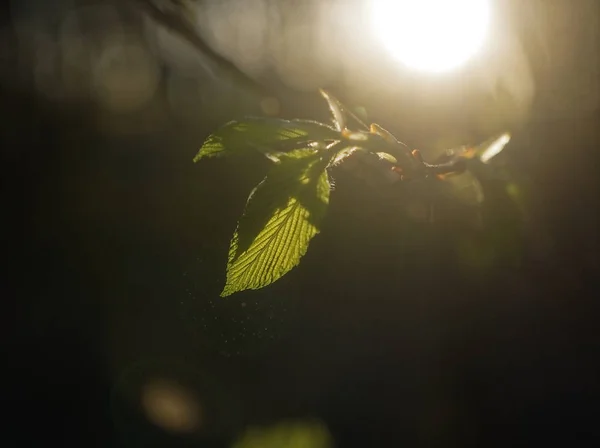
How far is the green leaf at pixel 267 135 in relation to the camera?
641 millimetres

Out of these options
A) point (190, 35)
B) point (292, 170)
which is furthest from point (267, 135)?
point (190, 35)

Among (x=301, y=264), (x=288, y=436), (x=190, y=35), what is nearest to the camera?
(x=190, y=35)

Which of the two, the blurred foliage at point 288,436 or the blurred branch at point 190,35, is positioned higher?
the blurred branch at point 190,35

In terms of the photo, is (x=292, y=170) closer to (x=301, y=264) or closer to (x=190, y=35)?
(x=190, y=35)

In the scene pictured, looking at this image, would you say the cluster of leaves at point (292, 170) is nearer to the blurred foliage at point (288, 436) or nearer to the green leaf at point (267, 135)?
the green leaf at point (267, 135)

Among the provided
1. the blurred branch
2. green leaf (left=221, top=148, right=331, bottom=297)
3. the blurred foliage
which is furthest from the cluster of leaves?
the blurred foliage

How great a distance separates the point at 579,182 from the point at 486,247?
20cm

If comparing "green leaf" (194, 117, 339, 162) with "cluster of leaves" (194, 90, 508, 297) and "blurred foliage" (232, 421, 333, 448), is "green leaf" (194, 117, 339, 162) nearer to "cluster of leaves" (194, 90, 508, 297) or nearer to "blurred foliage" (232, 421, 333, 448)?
"cluster of leaves" (194, 90, 508, 297)

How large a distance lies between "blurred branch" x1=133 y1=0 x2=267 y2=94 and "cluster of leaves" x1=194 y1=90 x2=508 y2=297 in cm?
51

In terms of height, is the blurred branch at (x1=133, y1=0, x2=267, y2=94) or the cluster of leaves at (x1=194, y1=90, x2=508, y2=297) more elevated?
the blurred branch at (x1=133, y1=0, x2=267, y2=94)

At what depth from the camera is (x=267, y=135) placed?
2.15ft

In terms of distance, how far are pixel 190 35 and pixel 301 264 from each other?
4.87 metres

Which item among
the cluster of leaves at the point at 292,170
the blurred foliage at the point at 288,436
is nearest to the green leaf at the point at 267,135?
the cluster of leaves at the point at 292,170

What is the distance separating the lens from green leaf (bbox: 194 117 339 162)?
25.2 inches
